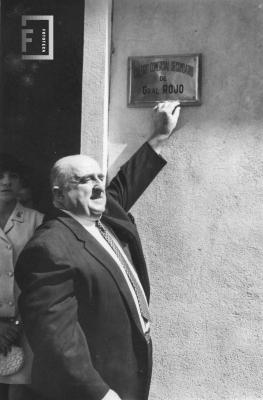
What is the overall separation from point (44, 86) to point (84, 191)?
0.86m

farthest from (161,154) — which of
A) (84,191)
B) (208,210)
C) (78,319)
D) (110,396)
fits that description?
(110,396)

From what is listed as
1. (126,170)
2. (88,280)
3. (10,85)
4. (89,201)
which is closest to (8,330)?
(88,280)

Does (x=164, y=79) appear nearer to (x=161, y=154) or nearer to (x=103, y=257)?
(x=161, y=154)

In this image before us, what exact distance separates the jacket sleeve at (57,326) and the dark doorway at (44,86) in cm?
84

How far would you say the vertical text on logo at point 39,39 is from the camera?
4.00 meters

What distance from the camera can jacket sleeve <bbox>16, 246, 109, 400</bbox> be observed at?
3.23m

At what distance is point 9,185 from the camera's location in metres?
3.89

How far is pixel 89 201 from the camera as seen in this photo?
3500 millimetres

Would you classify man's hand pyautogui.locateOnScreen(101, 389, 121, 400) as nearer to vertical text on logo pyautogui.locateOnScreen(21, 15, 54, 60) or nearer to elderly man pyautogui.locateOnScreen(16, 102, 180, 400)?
elderly man pyautogui.locateOnScreen(16, 102, 180, 400)

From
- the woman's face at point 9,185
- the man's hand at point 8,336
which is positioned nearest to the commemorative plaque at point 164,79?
the woman's face at point 9,185

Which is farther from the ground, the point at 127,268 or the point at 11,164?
the point at 11,164

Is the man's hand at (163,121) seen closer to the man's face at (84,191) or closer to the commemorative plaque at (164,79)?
the commemorative plaque at (164,79)

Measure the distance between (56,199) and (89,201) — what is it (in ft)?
0.65

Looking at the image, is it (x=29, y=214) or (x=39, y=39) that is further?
(x=39, y=39)
